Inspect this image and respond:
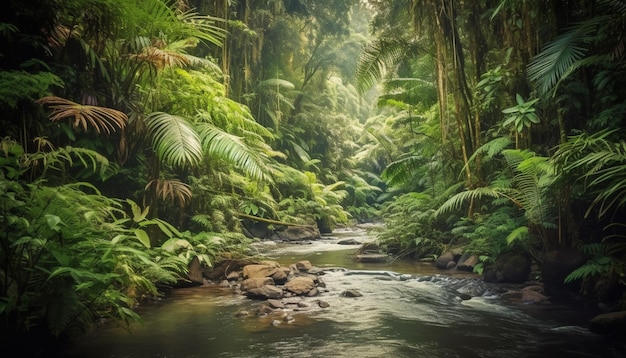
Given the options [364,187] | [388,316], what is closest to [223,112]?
[388,316]

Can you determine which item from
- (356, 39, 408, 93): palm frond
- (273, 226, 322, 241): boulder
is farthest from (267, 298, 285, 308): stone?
(273, 226, 322, 241): boulder

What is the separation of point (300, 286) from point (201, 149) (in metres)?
2.17

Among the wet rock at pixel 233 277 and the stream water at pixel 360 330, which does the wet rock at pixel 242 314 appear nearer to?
the stream water at pixel 360 330

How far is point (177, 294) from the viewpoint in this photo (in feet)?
16.8

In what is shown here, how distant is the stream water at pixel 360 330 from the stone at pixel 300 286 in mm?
223

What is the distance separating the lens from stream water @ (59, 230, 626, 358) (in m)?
3.19

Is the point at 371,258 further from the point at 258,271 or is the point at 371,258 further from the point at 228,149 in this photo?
the point at 228,149

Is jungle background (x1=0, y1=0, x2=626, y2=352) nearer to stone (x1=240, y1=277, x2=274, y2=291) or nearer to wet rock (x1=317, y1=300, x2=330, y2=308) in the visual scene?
stone (x1=240, y1=277, x2=274, y2=291)

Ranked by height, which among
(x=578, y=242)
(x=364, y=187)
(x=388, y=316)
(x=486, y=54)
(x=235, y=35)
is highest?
(x=235, y=35)

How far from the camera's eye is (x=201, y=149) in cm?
553

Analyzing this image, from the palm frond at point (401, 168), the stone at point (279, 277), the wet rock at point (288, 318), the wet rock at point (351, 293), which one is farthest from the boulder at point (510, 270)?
the palm frond at point (401, 168)

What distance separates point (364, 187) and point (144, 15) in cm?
1530

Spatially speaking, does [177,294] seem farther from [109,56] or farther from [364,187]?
[364,187]

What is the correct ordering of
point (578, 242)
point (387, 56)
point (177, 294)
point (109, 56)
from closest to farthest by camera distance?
point (578, 242) → point (177, 294) → point (109, 56) → point (387, 56)
